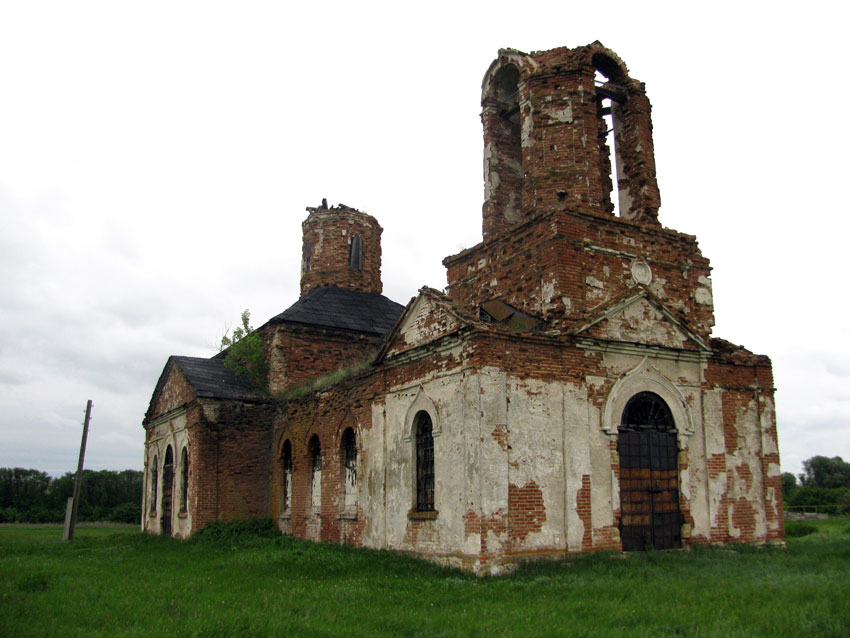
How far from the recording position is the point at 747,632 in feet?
22.1

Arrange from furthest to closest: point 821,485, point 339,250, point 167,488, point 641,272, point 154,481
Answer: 1. point 821,485
2. point 339,250
3. point 154,481
4. point 167,488
5. point 641,272

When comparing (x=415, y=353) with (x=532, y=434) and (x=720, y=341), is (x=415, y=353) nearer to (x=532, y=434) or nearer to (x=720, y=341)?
(x=532, y=434)

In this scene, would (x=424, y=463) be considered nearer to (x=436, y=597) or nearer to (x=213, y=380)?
(x=436, y=597)

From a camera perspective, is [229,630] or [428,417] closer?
[229,630]

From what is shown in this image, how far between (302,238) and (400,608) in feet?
54.8

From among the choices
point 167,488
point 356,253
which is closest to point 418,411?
point 167,488

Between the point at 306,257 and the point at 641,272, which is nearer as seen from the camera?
the point at 641,272

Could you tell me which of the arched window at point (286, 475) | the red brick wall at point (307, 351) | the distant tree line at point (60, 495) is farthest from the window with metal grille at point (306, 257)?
the distant tree line at point (60, 495)

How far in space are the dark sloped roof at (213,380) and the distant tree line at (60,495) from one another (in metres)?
31.7

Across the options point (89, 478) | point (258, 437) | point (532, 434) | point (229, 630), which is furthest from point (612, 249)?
point (89, 478)

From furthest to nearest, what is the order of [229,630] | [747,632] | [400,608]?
[400,608] → [229,630] → [747,632]

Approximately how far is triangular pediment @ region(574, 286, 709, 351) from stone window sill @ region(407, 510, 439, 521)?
11.9 feet

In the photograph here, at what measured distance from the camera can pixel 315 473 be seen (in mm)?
16312

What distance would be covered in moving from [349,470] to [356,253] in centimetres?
971
